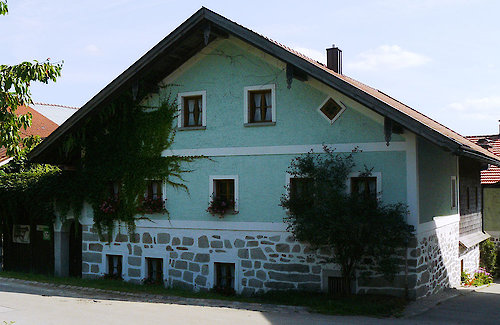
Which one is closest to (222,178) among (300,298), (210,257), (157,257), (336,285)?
(210,257)

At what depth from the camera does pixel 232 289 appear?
16031mm

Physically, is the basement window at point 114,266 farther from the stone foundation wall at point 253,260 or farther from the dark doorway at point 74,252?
the dark doorway at point 74,252

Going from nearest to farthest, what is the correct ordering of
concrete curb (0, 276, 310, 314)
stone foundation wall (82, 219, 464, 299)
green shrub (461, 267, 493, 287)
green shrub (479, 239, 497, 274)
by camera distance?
concrete curb (0, 276, 310, 314), stone foundation wall (82, 219, 464, 299), green shrub (461, 267, 493, 287), green shrub (479, 239, 497, 274)

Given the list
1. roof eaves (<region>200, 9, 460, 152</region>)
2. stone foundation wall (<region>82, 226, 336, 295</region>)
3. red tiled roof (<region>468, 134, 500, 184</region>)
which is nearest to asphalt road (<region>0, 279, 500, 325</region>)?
stone foundation wall (<region>82, 226, 336, 295</region>)

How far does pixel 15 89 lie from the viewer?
9.31m

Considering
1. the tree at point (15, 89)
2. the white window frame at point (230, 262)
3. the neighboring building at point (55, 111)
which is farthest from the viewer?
the neighboring building at point (55, 111)

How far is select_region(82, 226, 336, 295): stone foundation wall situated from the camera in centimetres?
1512

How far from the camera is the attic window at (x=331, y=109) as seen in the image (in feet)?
48.4

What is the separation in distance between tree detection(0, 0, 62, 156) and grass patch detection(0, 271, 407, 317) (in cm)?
701

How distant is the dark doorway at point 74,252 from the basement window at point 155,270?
3058 millimetres

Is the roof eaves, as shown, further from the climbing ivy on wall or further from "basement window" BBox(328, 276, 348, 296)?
"basement window" BBox(328, 276, 348, 296)

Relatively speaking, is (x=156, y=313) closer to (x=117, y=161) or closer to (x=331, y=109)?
(x=331, y=109)

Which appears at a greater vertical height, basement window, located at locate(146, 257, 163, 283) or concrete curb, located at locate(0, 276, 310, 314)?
basement window, located at locate(146, 257, 163, 283)

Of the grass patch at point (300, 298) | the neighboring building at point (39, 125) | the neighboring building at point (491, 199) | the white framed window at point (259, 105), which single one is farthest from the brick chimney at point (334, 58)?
the neighboring building at point (39, 125)
